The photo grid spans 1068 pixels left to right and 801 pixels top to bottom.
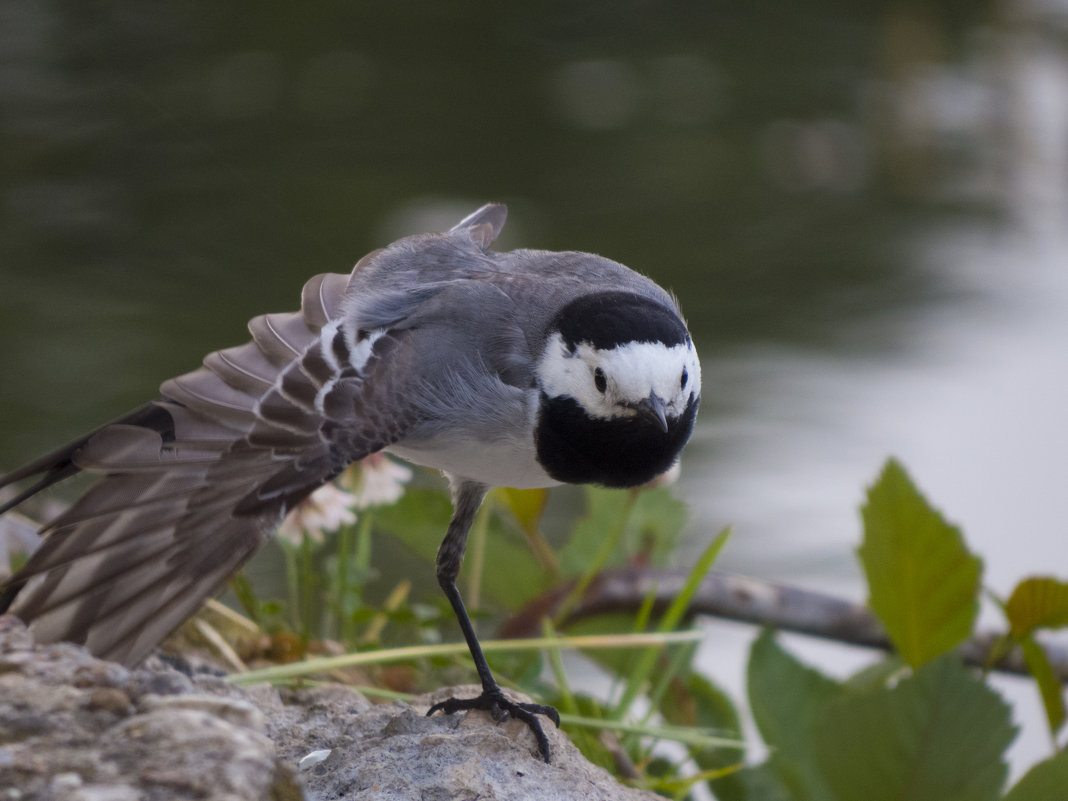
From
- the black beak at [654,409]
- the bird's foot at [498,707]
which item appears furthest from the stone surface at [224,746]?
the black beak at [654,409]

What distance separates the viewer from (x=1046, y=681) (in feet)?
9.00

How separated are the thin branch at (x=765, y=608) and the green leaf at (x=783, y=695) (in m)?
0.34

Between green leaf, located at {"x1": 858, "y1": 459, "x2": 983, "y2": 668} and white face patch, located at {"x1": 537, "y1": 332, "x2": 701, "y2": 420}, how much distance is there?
0.52 m

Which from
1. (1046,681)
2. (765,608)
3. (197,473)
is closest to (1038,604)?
(1046,681)

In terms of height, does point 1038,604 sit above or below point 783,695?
above

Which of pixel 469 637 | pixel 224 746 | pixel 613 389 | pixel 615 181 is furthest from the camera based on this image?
pixel 615 181

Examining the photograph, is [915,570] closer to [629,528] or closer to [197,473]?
[629,528]

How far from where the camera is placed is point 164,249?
18.5ft

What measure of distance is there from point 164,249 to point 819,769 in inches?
157

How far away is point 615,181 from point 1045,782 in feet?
14.3

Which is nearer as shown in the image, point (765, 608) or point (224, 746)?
point (224, 746)

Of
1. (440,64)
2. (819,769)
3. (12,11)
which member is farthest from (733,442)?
(12,11)

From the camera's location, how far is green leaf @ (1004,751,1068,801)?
2260 mm

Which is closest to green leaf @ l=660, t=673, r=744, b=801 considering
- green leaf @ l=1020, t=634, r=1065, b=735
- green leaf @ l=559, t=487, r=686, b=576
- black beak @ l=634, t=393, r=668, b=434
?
green leaf @ l=559, t=487, r=686, b=576
